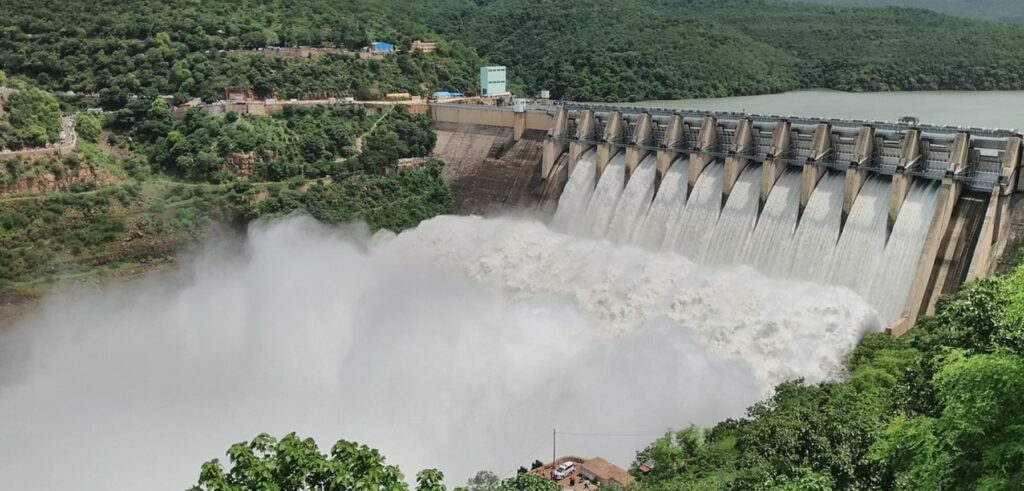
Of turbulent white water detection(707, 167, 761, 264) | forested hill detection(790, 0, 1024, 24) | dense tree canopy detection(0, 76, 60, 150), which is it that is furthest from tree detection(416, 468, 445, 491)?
forested hill detection(790, 0, 1024, 24)

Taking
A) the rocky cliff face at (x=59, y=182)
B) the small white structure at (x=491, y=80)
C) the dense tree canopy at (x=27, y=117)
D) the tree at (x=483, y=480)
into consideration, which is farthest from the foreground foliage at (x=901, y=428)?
the small white structure at (x=491, y=80)

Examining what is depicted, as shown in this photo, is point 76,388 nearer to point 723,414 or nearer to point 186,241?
point 186,241

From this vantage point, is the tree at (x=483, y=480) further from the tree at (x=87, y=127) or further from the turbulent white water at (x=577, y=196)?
the tree at (x=87, y=127)

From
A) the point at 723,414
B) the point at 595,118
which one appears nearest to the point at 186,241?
the point at 595,118

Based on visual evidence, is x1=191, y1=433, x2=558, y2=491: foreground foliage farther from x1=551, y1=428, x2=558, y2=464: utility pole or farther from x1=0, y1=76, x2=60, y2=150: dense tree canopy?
x1=0, y1=76, x2=60, y2=150: dense tree canopy

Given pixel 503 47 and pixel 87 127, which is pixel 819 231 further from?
pixel 503 47
